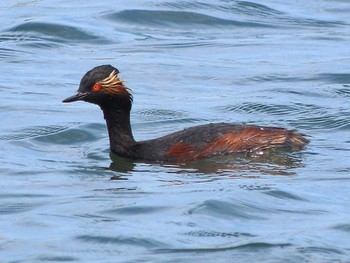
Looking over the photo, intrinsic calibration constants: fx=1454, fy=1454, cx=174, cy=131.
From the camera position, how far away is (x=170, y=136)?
47.9 ft

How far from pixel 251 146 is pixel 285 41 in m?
7.78

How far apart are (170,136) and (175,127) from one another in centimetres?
169

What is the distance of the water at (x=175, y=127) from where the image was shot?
11.3 metres

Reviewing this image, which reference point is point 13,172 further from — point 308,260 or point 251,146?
point 308,260

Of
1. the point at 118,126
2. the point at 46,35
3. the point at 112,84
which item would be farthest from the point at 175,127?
the point at 46,35

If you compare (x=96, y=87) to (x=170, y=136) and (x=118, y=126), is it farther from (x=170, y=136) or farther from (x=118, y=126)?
(x=170, y=136)

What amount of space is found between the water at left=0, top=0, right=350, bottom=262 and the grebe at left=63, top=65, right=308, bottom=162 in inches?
6.0

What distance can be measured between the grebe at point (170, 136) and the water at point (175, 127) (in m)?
0.15

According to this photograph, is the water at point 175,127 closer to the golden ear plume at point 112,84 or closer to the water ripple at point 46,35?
the water ripple at point 46,35

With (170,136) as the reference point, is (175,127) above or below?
below

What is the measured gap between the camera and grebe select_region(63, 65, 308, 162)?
14383mm

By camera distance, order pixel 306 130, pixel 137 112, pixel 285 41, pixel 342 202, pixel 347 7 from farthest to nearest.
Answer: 1. pixel 347 7
2. pixel 285 41
3. pixel 137 112
4. pixel 306 130
5. pixel 342 202

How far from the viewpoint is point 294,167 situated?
46.0ft

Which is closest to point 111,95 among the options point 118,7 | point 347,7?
point 118,7
